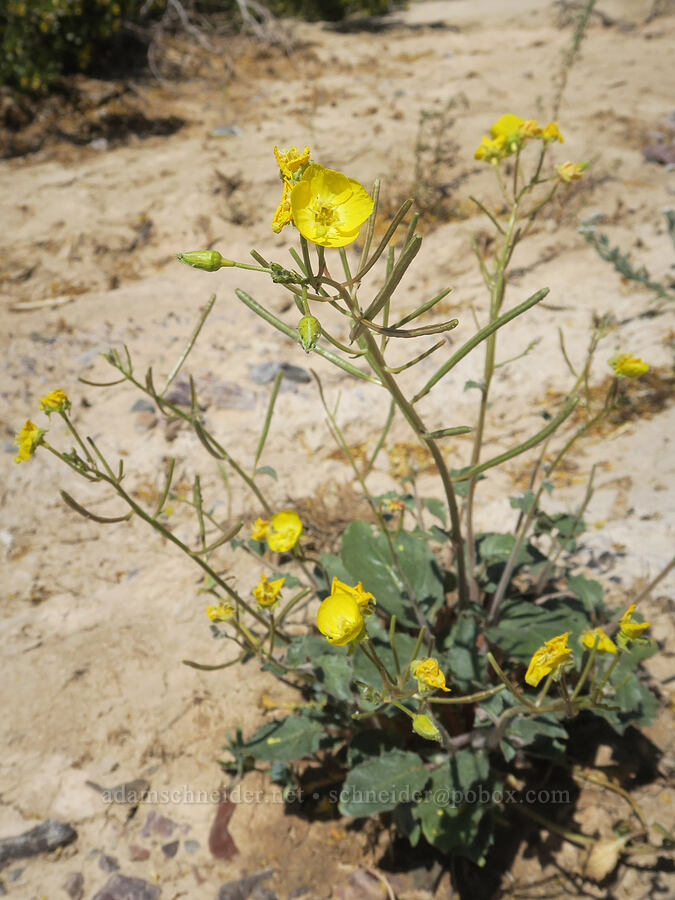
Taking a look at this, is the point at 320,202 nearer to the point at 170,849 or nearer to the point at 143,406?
the point at 170,849

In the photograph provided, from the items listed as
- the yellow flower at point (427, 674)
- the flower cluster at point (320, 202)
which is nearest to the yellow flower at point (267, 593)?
the yellow flower at point (427, 674)

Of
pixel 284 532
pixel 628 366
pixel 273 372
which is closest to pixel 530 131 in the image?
pixel 628 366

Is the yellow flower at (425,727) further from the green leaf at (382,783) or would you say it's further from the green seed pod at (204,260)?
the green seed pod at (204,260)

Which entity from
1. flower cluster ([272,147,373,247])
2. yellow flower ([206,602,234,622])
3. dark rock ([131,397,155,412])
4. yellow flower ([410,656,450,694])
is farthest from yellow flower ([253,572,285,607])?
dark rock ([131,397,155,412])

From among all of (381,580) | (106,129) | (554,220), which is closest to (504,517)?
(381,580)

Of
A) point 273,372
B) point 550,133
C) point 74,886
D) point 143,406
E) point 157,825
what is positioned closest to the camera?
point 550,133
